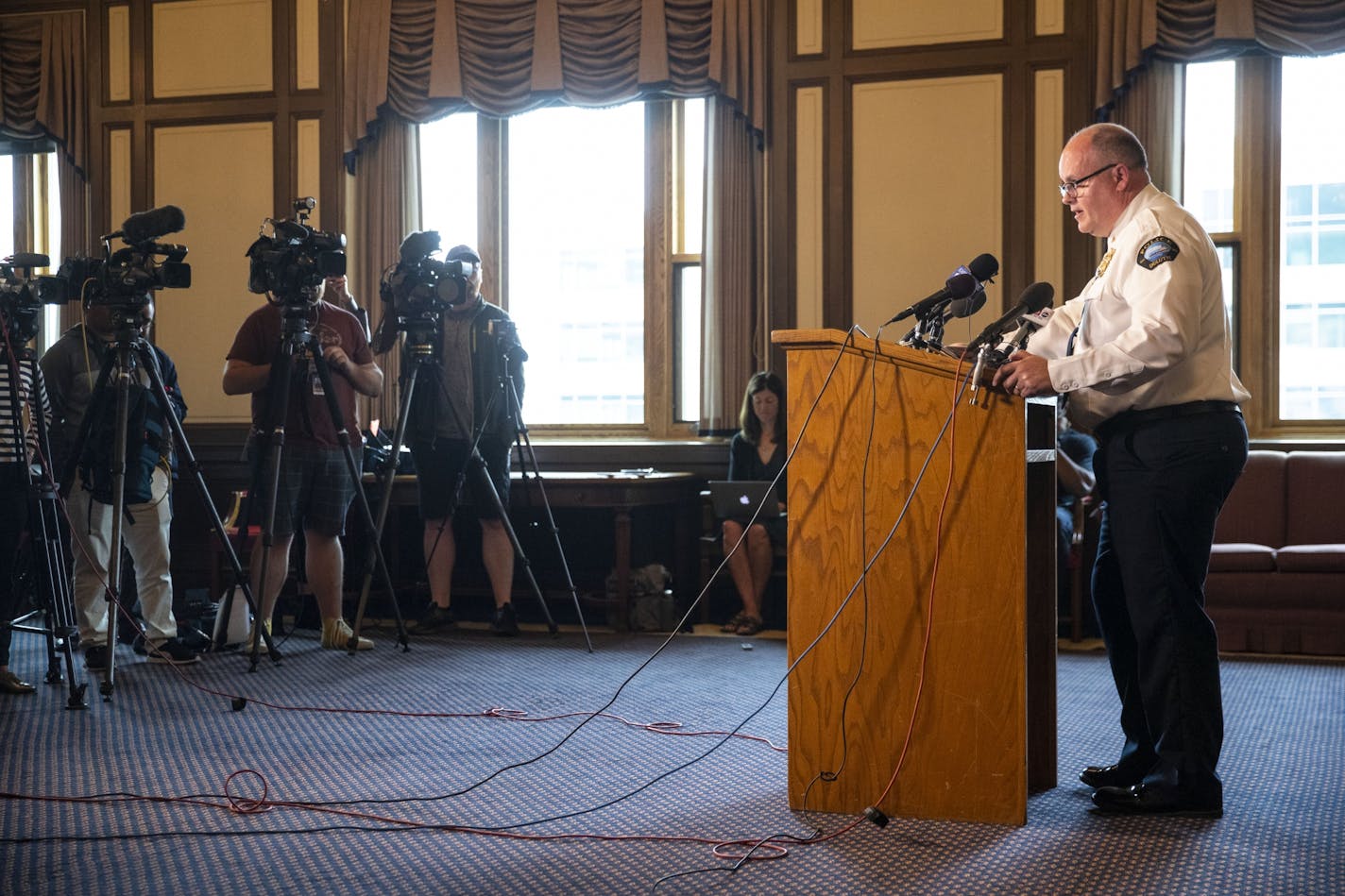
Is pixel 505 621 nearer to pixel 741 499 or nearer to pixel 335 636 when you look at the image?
pixel 335 636

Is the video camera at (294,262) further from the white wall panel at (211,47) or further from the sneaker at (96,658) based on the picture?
the white wall panel at (211,47)

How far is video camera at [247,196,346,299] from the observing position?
13.8 ft

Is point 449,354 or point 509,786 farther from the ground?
point 449,354

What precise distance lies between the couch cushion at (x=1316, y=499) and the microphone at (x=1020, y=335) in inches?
124

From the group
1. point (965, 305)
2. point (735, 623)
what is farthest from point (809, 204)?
point (965, 305)

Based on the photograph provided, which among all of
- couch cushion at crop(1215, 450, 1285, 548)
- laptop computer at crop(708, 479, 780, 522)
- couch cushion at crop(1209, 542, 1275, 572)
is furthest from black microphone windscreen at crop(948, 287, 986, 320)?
couch cushion at crop(1215, 450, 1285, 548)

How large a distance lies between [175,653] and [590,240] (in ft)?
10.1

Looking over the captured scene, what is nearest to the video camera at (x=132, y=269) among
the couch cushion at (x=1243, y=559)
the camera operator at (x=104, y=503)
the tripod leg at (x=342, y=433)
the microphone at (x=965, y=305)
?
the camera operator at (x=104, y=503)

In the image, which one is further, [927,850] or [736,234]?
[736,234]

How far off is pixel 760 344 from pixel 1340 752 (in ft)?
11.3

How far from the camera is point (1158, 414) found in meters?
2.52

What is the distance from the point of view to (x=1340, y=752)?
3162mm

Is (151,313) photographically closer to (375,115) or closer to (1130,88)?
(375,115)

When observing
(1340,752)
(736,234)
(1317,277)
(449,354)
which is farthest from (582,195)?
(1340,752)
